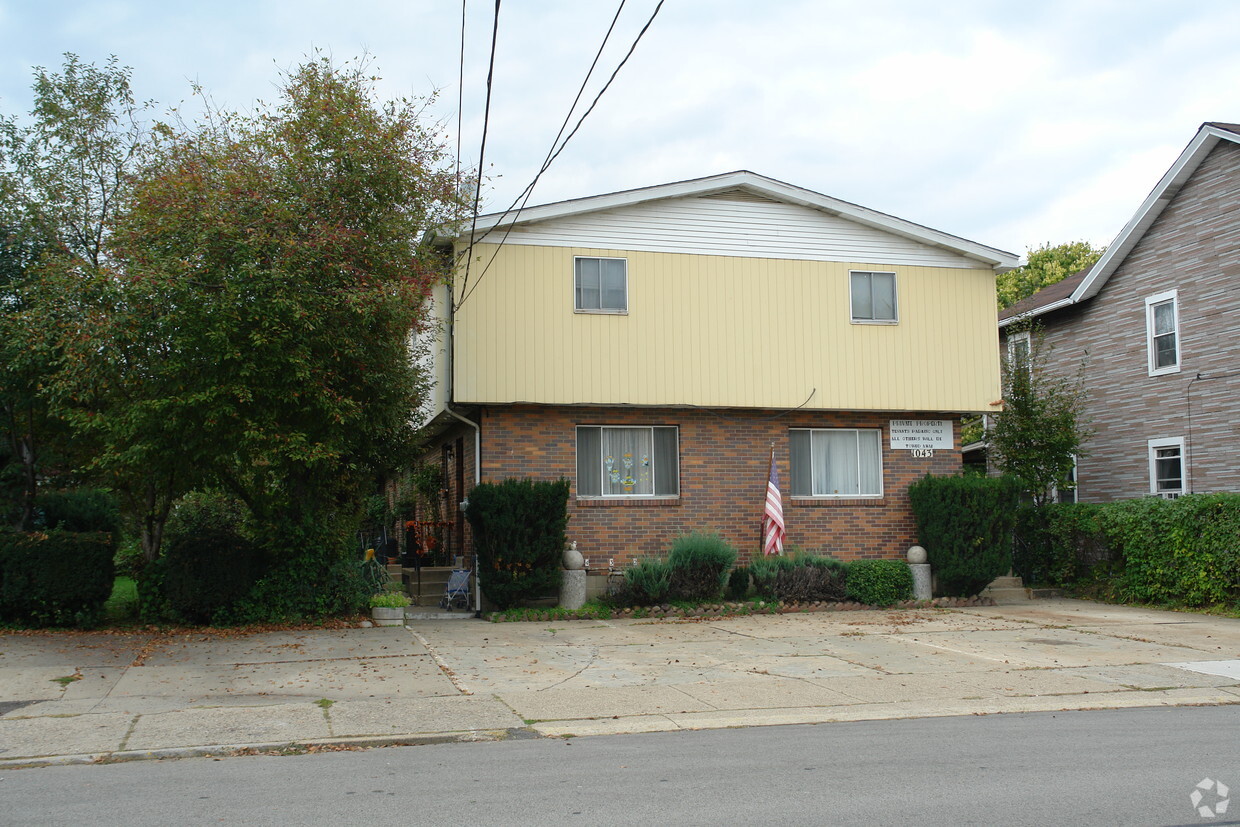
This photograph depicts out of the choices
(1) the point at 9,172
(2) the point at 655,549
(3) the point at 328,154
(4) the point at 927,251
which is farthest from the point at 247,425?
(4) the point at 927,251

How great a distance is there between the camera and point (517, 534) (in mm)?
16859

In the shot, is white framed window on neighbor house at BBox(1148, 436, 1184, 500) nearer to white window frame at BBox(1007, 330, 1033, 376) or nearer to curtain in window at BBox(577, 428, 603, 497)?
white window frame at BBox(1007, 330, 1033, 376)

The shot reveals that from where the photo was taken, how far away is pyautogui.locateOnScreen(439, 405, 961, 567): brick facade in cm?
1842

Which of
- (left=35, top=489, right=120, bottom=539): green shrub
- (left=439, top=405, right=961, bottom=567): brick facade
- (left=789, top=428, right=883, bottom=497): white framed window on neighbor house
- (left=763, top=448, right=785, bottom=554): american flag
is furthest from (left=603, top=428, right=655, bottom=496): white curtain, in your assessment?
(left=35, top=489, right=120, bottom=539): green shrub

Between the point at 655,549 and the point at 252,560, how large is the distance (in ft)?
22.4

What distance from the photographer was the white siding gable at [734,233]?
18.7m

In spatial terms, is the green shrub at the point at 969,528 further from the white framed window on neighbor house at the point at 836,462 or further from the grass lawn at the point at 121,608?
the grass lawn at the point at 121,608

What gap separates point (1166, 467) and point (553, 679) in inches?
648

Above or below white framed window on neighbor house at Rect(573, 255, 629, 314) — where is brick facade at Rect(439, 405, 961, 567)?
below

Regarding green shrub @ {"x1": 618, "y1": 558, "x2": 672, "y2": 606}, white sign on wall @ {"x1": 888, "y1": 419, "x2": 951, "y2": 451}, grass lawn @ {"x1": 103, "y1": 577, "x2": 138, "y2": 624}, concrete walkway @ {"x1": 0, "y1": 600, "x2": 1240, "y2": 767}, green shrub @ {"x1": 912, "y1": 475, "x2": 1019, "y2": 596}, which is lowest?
concrete walkway @ {"x1": 0, "y1": 600, "x2": 1240, "y2": 767}

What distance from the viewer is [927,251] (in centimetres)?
2044

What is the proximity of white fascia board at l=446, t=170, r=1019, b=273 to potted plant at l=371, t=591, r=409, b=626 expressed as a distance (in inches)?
235

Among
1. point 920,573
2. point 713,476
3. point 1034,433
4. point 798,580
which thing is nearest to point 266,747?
point 798,580
